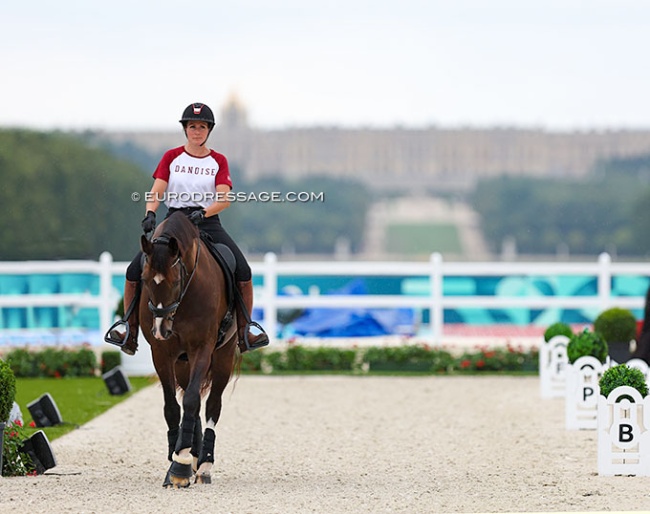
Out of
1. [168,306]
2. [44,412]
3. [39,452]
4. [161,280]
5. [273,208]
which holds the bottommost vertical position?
[44,412]

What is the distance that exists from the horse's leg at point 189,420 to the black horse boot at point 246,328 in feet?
1.50

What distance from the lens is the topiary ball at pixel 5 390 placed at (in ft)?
26.9

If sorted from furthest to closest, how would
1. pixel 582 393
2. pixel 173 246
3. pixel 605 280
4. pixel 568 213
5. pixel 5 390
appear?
pixel 568 213, pixel 605 280, pixel 582 393, pixel 5 390, pixel 173 246

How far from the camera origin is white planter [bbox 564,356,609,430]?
36.0 feet

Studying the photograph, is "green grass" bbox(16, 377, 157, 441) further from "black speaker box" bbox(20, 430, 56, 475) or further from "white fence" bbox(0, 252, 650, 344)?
"white fence" bbox(0, 252, 650, 344)

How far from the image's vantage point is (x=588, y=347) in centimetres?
1198

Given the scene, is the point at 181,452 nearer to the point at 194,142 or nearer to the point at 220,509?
the point at 220,509

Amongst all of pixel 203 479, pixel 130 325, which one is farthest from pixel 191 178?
pixel 203 479

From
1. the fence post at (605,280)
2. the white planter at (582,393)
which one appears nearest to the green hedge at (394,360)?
the fence post at (605,280)

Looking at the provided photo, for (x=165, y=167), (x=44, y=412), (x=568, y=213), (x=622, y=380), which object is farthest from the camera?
(x=568, y=213)

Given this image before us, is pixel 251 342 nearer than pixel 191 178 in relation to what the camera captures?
No

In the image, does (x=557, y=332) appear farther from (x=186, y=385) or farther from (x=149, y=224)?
(x=149, y=224)

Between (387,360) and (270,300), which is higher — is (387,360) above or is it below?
below

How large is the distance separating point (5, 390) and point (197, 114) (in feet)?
6.41
